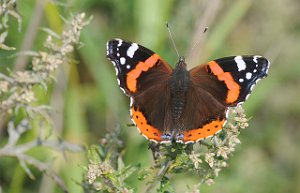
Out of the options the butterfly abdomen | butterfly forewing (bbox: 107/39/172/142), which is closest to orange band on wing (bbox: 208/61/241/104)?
the butterfly abdomen

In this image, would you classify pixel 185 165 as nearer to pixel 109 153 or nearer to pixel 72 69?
pixel 109 153

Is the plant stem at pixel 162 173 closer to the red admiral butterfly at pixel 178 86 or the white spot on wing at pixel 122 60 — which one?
the red admiral butterfly at pixel 178 86

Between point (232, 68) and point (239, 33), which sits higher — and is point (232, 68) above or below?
below

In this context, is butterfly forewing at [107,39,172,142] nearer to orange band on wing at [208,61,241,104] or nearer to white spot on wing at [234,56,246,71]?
orange band on wing at [208,61,241,104]

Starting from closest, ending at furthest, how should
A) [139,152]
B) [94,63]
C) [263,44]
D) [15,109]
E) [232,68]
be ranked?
[15,109] → [232,68] → [139,152] → [94,63] → [263,44]

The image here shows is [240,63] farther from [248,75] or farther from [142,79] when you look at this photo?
[142,79]

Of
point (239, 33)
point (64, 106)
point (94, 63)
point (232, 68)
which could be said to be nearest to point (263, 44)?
point (239, 33)
